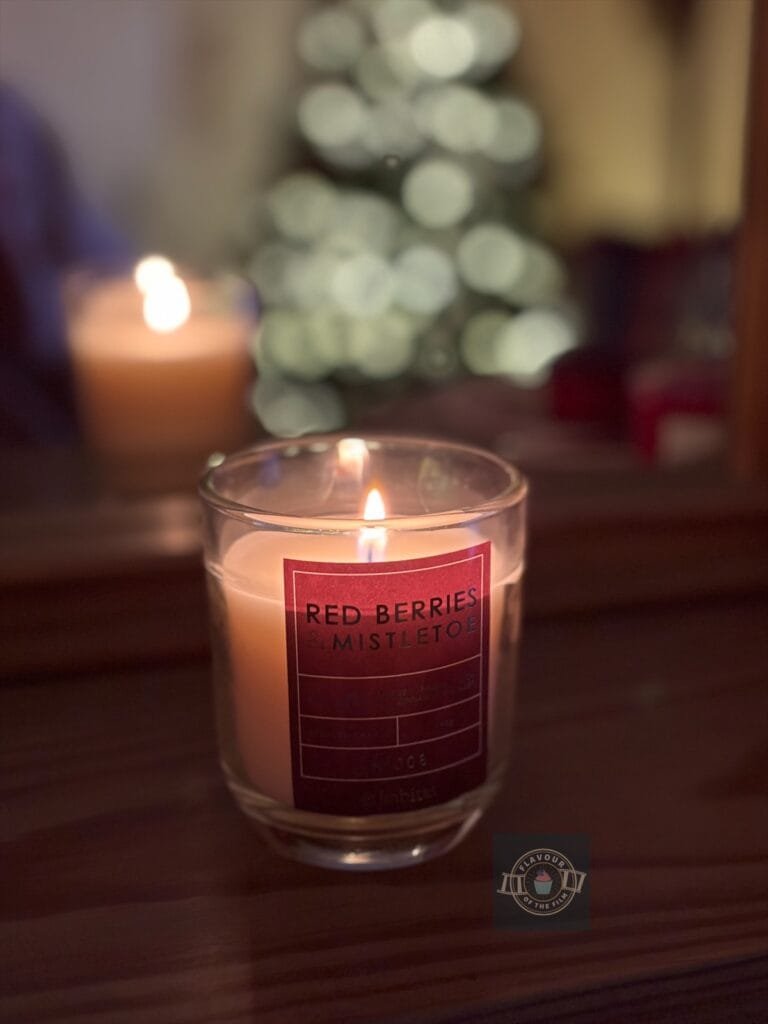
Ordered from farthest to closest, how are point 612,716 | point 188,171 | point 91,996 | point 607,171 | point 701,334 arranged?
point 607,171 → point 701,334 → point 188,171 → point 612,716 → point 91,996

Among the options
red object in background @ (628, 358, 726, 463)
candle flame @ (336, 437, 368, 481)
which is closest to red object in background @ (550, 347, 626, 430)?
red object in background @ (628, 358, 726, 463)

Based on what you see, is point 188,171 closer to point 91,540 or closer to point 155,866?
point 91,540

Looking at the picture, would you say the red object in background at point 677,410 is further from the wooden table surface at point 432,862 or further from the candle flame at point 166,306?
the candle flame at point 166,306

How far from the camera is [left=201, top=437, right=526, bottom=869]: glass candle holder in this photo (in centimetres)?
40

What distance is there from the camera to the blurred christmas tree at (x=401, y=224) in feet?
3.64

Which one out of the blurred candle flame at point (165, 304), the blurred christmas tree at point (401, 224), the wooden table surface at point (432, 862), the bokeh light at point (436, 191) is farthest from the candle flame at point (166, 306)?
the bokeh light at point (436, 191)

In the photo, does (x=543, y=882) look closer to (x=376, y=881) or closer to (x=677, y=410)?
(x=376, y=881)

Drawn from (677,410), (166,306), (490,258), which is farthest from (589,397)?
(490,258)

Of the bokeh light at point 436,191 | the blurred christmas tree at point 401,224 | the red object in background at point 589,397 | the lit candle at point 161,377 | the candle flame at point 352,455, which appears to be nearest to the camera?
the candle flame at point 352,455

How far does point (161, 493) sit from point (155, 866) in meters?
0.28

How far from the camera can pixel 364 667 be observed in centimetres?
40

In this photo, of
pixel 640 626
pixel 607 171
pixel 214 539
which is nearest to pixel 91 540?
pixel 214 539

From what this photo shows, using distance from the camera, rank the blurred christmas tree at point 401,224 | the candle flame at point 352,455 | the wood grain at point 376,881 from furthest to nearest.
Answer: the blurred christmas tree at point 401,224 < the candle flame at point 352,455 < the wood grain at point 376,881

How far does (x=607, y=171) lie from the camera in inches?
68.7
